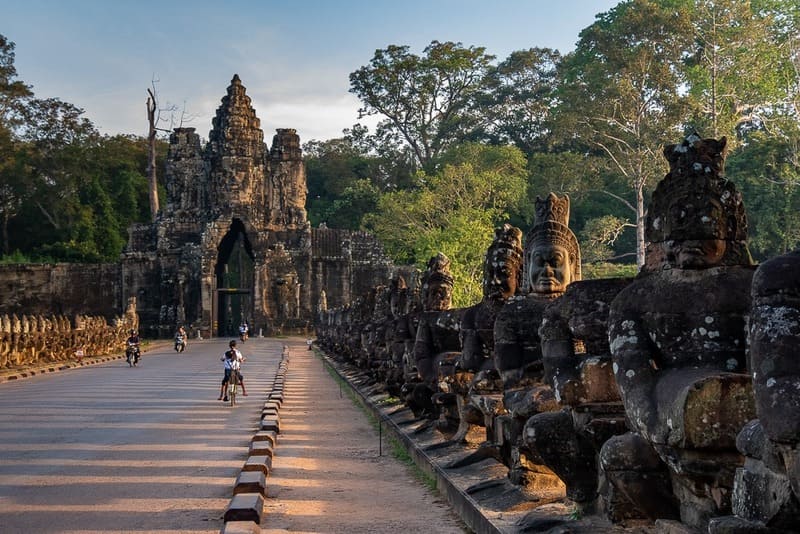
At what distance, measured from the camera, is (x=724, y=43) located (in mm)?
32000

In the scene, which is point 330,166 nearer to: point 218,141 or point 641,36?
point 218,141

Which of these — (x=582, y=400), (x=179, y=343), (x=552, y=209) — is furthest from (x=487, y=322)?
(x=179, y=343)

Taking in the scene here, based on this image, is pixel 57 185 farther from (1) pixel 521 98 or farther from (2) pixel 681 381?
(2) pixel 681 381

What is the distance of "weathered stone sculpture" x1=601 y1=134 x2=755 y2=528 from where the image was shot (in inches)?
156

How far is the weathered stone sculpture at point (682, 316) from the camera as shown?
13.0ft

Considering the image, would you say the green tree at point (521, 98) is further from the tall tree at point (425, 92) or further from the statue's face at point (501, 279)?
the statue's face at point (501, 279)

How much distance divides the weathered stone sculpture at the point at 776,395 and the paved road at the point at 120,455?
4.36 m

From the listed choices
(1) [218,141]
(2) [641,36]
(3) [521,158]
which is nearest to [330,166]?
(1) [218,141]

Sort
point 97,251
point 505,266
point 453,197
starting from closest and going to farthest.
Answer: point 505,266, point 453,197, point 97,251

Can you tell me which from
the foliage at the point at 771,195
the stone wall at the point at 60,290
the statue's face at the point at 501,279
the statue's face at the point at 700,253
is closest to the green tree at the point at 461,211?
the foliage at the point at 771,195

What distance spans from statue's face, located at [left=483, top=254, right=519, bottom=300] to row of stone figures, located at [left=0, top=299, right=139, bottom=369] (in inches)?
796

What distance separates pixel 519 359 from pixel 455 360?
2.67 m

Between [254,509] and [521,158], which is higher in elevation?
[521,158]

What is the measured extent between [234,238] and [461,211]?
19526mm
